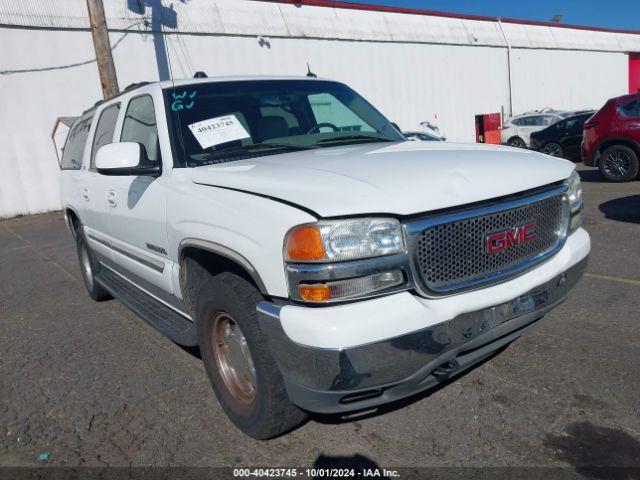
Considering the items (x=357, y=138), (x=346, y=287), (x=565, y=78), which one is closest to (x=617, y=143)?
(x=357, y=138)

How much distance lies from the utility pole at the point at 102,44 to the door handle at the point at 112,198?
29.3 feet

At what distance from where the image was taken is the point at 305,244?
7.14 ft

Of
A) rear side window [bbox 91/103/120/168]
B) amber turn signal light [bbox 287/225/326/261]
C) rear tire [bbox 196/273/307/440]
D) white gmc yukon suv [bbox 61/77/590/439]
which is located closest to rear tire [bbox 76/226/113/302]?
rear side window [bbox 91/103/120/168]

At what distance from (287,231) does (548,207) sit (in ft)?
4.80

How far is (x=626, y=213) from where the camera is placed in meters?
7.80

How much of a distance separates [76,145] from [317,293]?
4.60 meters

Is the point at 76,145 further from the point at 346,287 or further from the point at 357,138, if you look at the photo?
the point at 346,287

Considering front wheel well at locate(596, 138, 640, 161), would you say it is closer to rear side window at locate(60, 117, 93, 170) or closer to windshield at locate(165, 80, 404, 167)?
windshield at locate(165, 80, 404, 167)

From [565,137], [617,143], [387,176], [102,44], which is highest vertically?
[102,44]

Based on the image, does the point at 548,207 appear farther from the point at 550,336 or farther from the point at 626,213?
the point at 626,213

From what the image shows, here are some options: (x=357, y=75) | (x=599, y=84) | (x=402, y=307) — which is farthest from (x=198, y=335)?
(x=599, y=84)

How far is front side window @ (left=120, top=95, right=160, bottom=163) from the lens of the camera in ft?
11.6

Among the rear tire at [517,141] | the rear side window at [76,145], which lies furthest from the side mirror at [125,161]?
the rear tire at [517,141]

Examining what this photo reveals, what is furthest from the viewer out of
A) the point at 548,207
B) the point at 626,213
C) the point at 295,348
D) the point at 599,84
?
the point at 599,84
